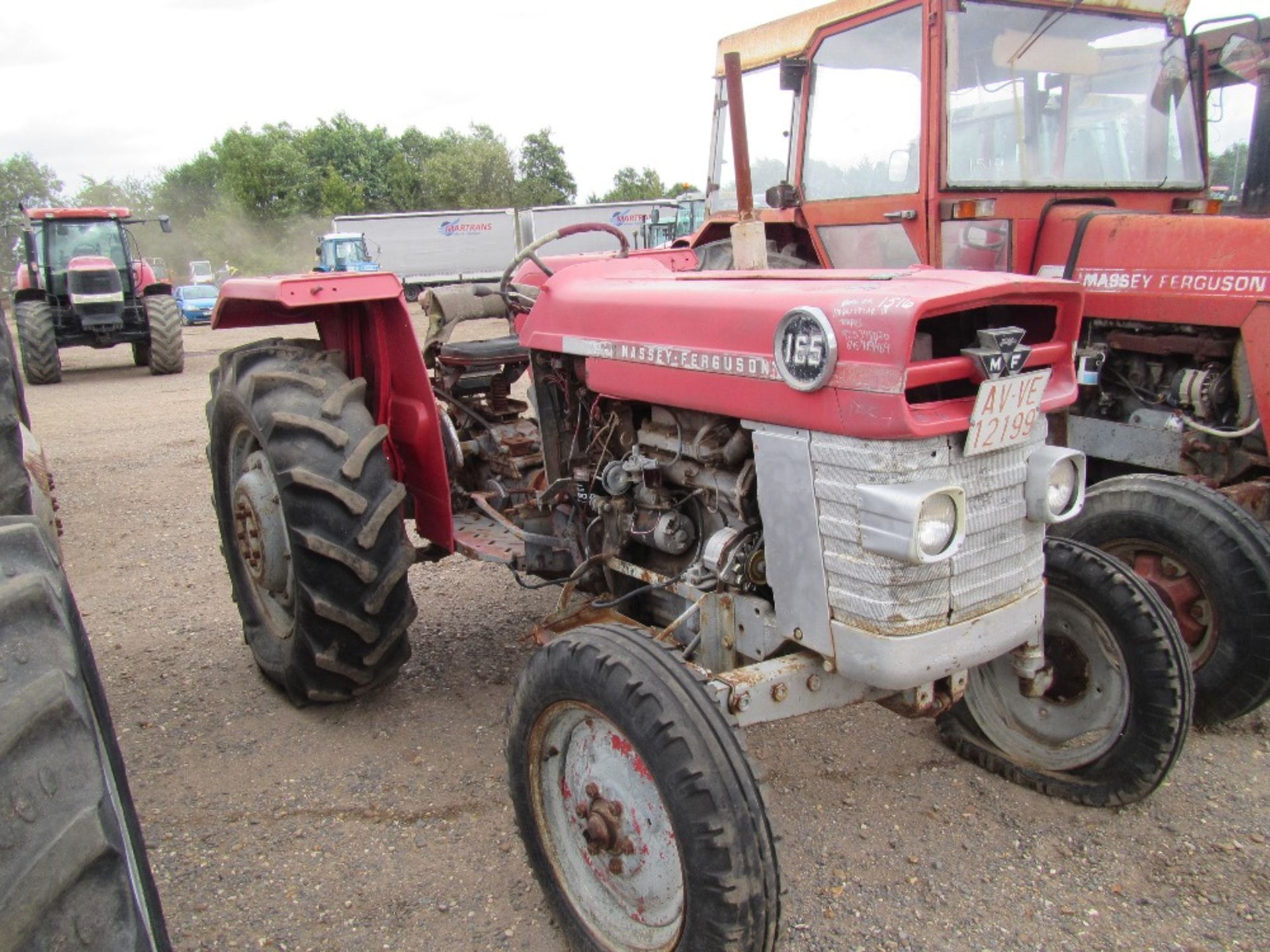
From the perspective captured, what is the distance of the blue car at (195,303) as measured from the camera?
25734mm

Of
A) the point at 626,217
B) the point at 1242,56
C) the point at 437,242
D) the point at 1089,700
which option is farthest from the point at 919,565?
the point at 437,242

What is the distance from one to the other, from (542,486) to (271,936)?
68.9 inches

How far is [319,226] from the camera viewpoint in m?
41.8

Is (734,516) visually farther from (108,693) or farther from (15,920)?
A: (108,693)

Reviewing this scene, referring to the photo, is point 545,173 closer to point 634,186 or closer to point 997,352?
point 634,186

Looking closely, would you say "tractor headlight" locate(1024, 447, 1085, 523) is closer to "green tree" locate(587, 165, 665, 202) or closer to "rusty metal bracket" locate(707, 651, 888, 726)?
"rusty metal bracket" locate(707, 651, 888, 726)

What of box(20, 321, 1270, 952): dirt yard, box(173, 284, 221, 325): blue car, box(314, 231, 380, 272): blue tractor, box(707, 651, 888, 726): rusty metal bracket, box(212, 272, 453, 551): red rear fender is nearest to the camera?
box(707, 651, 888, 726): rusty metal bracket

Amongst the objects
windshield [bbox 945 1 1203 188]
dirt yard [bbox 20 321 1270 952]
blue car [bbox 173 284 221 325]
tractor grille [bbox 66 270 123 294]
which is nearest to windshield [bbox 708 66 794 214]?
windshield [bbox 945 1 1203 188]

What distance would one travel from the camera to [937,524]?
1980mm

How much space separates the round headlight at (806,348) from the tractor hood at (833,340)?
12 mm

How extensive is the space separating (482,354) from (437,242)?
25046 millimetres

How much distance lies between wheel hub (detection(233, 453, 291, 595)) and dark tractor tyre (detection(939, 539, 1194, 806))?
219 centimetres

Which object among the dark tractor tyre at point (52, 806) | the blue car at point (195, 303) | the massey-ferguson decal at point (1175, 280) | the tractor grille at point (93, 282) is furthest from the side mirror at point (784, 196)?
the blue car at point (195, 303)

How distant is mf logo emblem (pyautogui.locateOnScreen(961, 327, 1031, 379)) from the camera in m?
2.01
